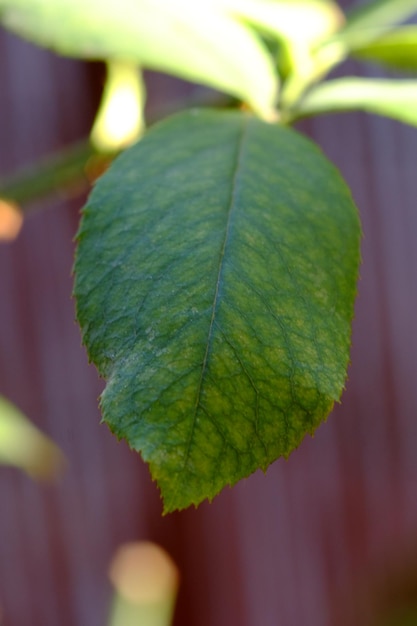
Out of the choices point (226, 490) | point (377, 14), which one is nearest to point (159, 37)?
point (377, 14)

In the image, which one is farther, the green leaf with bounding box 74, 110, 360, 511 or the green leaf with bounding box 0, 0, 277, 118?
the green leaf with bounding box 0, 0, 277, 118

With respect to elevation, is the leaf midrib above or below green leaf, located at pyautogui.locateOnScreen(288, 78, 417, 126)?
below

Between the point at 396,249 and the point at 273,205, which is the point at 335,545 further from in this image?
the point at 273,205

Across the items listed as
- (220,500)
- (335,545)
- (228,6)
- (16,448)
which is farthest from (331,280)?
(335,545)

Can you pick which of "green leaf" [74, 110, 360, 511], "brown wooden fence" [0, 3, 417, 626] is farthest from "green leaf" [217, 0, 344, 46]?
"brown wooden fence" [0, 3, 417, 626]

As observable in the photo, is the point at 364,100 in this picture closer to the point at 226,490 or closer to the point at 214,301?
the point at 214,301

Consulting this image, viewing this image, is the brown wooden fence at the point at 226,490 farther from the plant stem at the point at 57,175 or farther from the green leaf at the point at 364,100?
the green leaf at the point at 364,100

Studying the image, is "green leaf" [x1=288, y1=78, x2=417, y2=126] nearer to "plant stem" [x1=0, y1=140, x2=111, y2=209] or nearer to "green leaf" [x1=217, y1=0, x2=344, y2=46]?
"green leaf" [x1=217, y1=0, x2=344, y2=46]

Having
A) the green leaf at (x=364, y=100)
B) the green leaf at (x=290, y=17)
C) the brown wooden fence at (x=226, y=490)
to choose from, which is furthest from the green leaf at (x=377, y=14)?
the brown wooden fence at (x=226, y=490)
